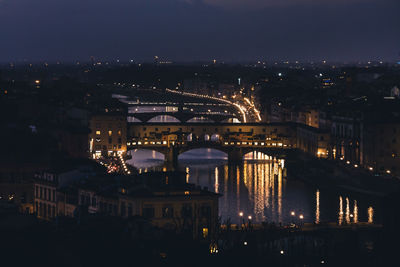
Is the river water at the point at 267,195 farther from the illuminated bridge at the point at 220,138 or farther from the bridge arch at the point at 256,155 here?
the illuminated bridge at the point at 220,138

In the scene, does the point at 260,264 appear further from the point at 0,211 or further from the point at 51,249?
the point at 0,211

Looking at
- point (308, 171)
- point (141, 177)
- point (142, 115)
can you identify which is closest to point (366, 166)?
point (308, 171)

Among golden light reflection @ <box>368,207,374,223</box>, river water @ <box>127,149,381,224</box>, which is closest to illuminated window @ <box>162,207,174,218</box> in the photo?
river water @ <box>127,149,381,224</box>

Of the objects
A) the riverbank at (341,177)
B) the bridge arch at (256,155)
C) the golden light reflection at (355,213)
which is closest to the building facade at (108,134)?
the bridge arch at (256,155)

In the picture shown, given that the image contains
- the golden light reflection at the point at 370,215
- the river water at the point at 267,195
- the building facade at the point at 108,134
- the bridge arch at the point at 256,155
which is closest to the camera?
the golden light reflection at the point at 370,215

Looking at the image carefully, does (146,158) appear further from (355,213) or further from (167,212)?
(167,212)
